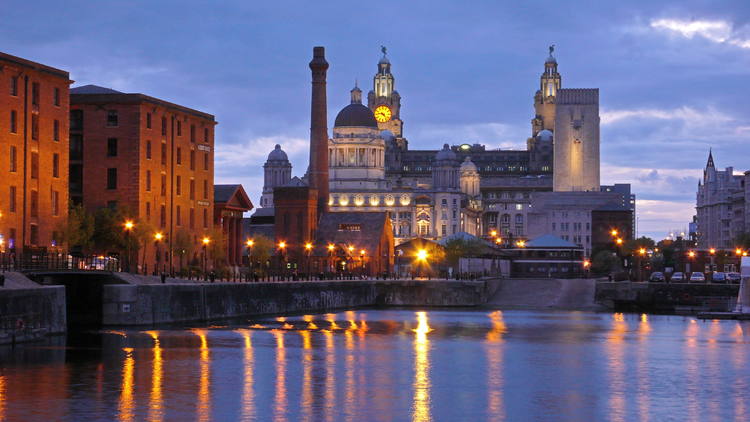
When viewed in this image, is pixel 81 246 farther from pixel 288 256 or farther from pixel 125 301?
pixel 288 256

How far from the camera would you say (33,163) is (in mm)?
91812

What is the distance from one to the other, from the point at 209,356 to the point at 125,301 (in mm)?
17083

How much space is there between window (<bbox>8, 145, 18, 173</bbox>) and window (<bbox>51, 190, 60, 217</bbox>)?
21.4 feet

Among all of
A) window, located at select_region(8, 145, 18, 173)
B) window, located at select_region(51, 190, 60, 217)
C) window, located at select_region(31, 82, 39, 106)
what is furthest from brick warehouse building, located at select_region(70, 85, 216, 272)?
window, located at select_region(8, 145, 18, 173)

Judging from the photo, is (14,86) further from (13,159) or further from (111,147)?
(111,147)

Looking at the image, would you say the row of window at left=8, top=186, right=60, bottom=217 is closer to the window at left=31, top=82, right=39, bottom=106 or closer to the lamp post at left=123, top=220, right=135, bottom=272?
the lamp post at left=123, top=220, right=135, bottom=272

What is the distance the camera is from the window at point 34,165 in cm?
9169

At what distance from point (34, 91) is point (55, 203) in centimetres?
808

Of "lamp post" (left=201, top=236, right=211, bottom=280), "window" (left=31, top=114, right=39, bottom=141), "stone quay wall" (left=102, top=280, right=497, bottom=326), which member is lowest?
"stone quay wall" (left=102, top=280, right=497, bottom=326)

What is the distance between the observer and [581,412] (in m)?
50.6

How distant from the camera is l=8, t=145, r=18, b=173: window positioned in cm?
8806

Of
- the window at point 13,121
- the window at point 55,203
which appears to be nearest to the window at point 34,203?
the window at point 55,203

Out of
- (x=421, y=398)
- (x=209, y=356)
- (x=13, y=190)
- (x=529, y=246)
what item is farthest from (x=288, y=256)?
(x=421, y=398)

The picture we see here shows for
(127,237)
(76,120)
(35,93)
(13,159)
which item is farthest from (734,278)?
(13,159)
